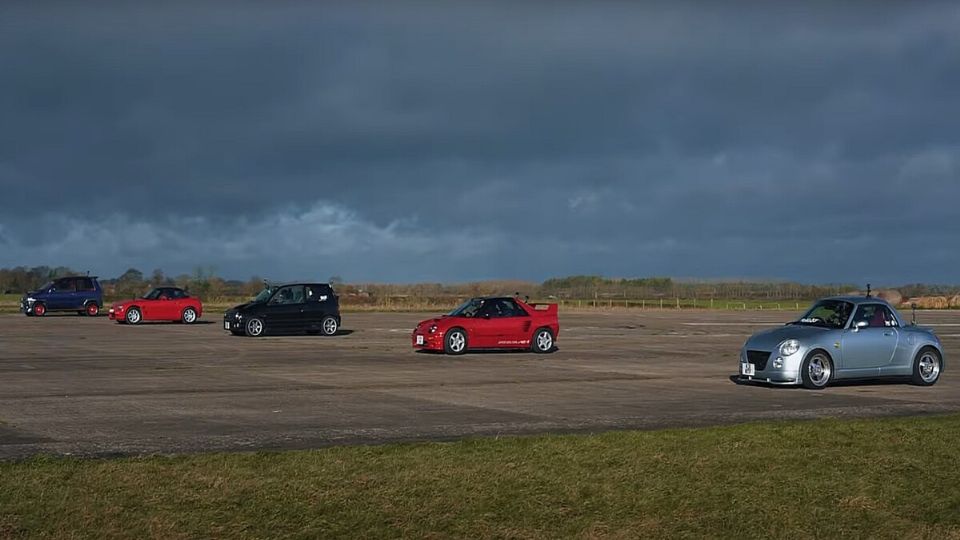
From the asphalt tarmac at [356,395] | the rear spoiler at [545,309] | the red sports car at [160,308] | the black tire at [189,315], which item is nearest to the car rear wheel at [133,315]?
the red sports car at [160,308]

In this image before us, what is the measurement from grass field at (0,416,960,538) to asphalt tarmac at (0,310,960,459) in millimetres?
1517

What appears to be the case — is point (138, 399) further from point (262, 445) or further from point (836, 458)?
point (836, 458)

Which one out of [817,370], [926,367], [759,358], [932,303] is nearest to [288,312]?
[759,358]

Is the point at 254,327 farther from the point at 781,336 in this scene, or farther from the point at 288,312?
the point at 781,336

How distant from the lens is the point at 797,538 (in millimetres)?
7719

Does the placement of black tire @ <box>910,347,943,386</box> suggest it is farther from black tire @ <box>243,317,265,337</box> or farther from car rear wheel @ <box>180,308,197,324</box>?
car rear wheel @ <box>180,308,197,324</box>

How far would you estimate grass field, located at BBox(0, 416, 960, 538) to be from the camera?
25.5 ft

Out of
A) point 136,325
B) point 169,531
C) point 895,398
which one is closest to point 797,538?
point 169,531

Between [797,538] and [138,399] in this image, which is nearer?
[797,538]

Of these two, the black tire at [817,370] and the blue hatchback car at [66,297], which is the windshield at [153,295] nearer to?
the blue hatchback car at [66,297]

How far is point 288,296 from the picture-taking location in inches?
1412

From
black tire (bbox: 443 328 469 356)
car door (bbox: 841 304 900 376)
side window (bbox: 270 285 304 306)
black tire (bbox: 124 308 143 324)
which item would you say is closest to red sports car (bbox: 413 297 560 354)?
black tire (bbox: 443 328 469 356)

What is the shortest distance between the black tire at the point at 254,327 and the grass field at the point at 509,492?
24609mm

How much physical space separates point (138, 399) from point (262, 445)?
17.7 feet
